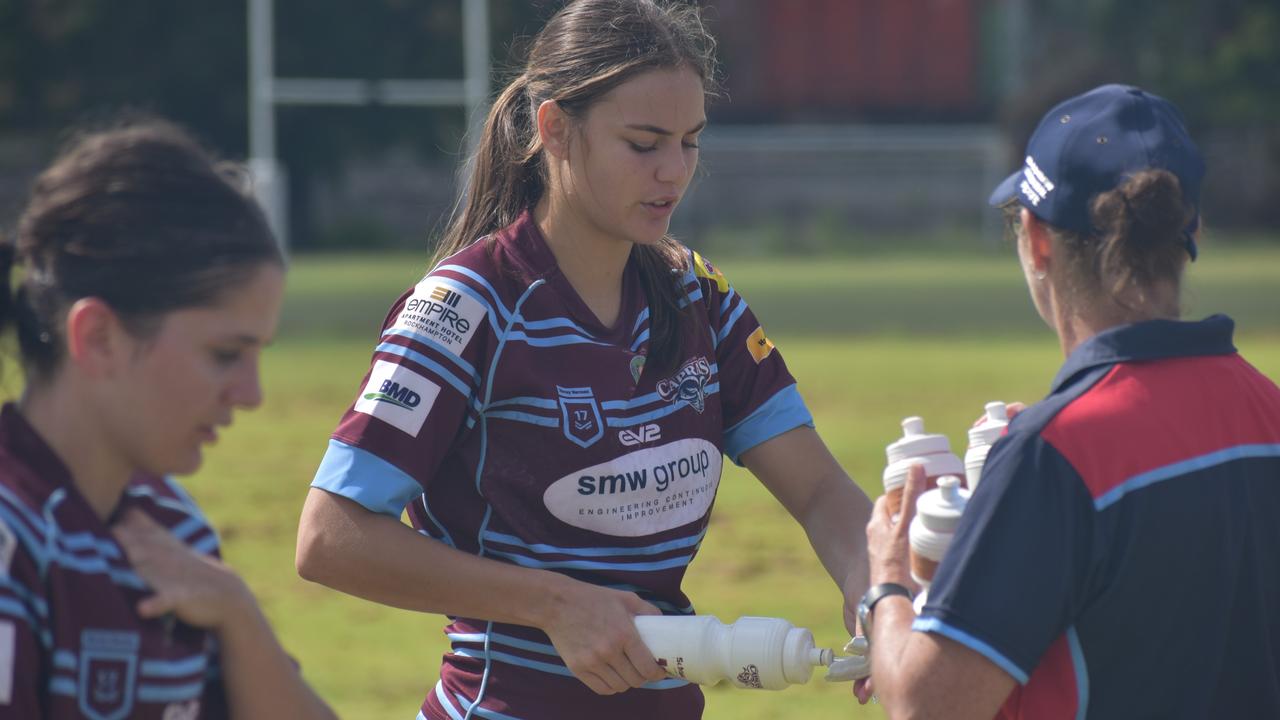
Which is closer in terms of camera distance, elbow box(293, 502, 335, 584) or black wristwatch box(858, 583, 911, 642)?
black wristwatch box(858, 583, 911, 642)

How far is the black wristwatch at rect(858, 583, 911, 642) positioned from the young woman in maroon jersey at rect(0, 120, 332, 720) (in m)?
0.80

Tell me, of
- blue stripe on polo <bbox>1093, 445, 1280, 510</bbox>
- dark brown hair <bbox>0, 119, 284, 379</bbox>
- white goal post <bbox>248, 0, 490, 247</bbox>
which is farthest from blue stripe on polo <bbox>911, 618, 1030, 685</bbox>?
white goal post <bbox>248, 0, 490, 247</bbox>

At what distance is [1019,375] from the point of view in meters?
15.6

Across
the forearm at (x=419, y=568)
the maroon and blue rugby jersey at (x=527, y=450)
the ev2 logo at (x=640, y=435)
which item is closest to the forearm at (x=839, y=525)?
the maroon and blue rugby jersey at (x=527, y=450)

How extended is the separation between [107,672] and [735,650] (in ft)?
3.38

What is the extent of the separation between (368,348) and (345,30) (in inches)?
689

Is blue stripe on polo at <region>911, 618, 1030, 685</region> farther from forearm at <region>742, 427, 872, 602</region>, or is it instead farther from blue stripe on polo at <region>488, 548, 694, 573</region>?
forearm at <region>742, 427, 872, 602</region>

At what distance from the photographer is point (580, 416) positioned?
2818 millimetres

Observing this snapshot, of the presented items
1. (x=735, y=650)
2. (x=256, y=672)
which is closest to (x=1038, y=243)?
(x=735, y=650)

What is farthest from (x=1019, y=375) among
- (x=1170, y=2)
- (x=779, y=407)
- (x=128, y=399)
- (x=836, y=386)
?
(x=1170, y=2)

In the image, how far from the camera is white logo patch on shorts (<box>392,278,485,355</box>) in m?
2.76

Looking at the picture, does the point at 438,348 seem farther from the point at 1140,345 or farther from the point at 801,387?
the point at 801,387

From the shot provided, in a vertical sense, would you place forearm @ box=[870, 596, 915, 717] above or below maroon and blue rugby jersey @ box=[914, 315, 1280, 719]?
below

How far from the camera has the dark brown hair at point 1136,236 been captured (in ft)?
7.41
